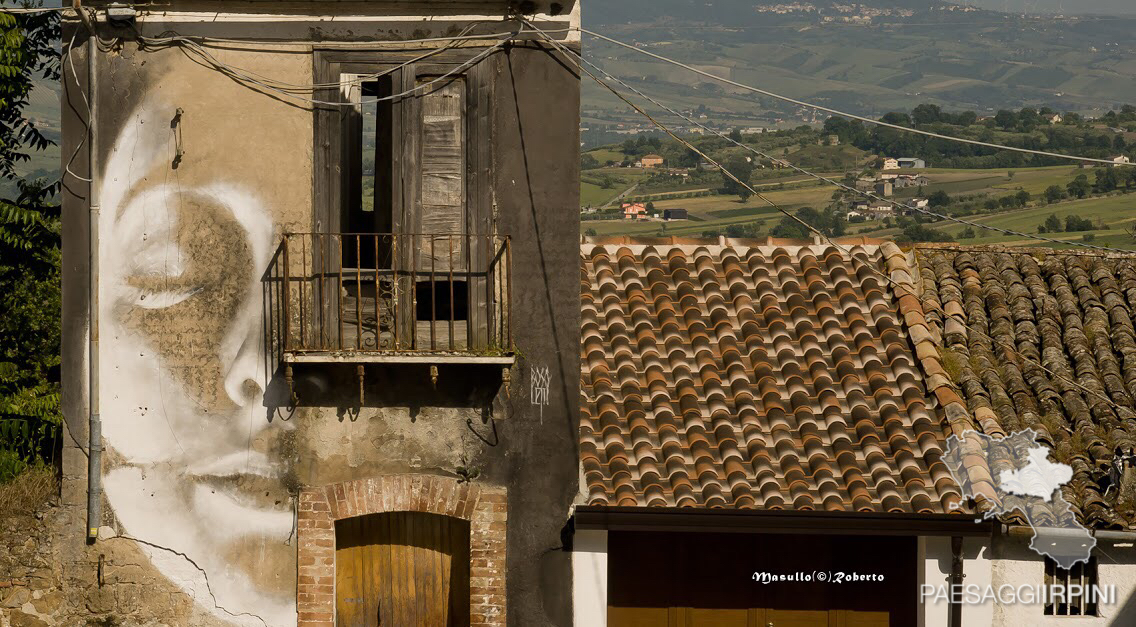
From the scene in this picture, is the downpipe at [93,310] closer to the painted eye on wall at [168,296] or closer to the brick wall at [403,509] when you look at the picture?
the painted eye on wall at [168,296]

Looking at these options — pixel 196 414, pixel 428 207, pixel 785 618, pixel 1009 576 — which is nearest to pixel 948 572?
pixel 1009 576

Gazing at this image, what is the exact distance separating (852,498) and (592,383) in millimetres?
2372

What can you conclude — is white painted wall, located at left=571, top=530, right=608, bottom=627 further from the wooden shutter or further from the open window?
the wooden shutter

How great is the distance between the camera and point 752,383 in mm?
10867

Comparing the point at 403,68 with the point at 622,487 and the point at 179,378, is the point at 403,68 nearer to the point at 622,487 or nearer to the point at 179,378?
the point at 179,378

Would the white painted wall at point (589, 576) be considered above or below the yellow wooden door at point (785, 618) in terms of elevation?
above

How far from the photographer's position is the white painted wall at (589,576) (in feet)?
32.7

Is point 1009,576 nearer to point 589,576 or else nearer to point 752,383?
point 752,383

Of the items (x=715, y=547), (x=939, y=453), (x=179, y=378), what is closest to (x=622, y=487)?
(x=715, y=547)

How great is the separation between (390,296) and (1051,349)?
6224 mm

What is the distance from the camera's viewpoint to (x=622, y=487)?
983 centimetres

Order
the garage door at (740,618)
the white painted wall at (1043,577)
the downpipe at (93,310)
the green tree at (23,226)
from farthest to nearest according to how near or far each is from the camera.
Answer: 1. the green tree at (23,226)
2. the garage door at (740,618)
3. the white painted wall at (1043,577)
4. the downpipe at (93,310)

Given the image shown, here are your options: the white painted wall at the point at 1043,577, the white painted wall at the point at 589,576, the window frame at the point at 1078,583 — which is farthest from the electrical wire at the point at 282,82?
the window frame at the point at 1078,583

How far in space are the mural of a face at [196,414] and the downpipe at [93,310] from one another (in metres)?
0.08
